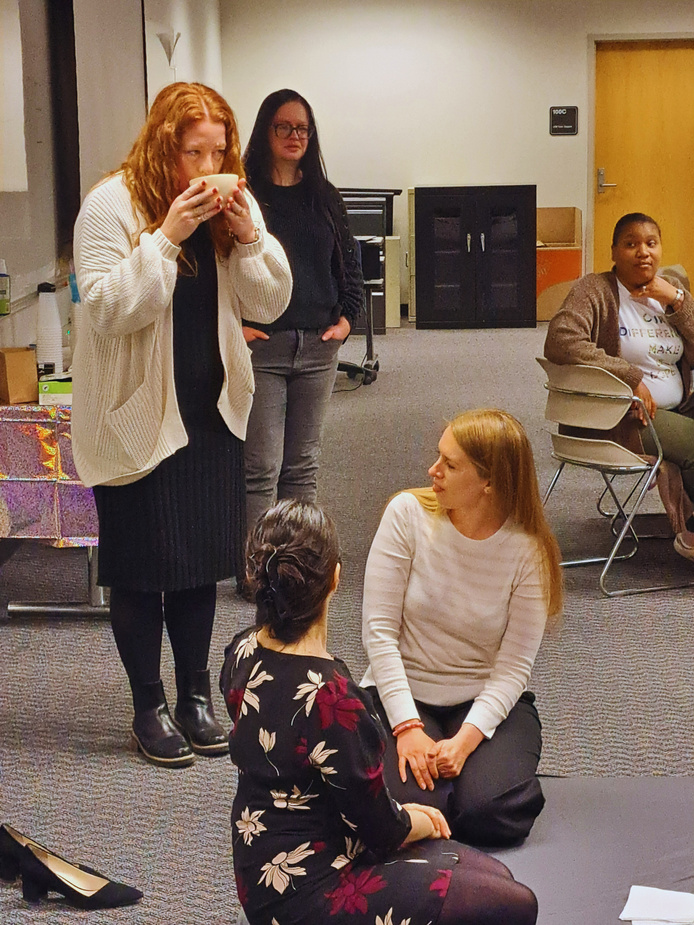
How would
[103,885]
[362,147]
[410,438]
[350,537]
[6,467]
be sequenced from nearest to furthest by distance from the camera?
1. [103,885]
2. [6,467]
3. [350,537]
4. [410,438]
5. [362,147]

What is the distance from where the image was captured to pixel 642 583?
3.80 metres

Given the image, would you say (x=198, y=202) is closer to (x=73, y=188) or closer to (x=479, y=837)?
(x=479, y=837)

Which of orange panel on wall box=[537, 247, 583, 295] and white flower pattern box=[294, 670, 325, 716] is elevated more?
orange panel on wall box=[537, 247, 583, 295]

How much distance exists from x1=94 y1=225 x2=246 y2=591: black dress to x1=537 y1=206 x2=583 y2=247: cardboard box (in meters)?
8.93

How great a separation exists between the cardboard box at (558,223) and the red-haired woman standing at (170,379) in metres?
8.83

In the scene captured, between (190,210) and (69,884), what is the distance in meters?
1.25

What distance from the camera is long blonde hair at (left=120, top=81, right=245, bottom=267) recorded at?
7.67 feet

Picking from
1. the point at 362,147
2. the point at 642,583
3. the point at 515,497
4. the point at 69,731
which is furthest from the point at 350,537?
the point at 362,147

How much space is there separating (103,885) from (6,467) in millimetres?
1524

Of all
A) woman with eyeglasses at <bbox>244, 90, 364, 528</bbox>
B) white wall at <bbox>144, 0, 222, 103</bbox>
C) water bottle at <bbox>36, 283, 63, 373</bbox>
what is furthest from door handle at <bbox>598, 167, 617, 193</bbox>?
water bottle at <bbox>36, 283, 63, 373</bbox>

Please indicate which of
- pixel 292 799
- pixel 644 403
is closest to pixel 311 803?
pixel 292 799

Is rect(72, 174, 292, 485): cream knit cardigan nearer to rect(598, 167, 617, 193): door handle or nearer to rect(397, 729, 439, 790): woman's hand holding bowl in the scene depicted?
rect(397, 729, 439, 790): woman's hand holding bowl

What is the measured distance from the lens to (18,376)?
330 cm

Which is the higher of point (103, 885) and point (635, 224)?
point (635, 224)
